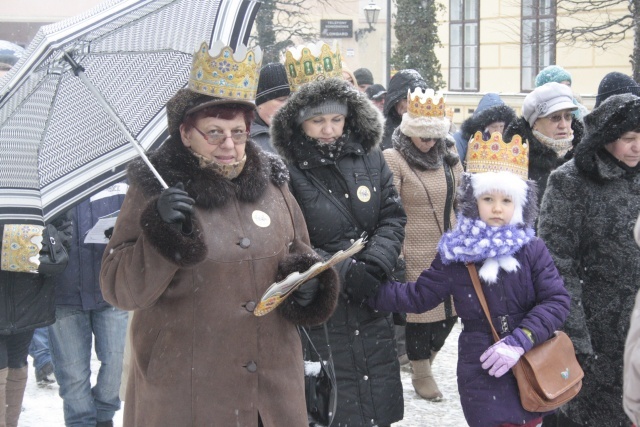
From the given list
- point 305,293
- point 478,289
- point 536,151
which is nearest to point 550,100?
point 536,151

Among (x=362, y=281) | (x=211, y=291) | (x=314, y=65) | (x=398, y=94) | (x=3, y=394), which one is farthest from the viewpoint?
(x=398, y=94)

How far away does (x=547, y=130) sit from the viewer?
6047 mm

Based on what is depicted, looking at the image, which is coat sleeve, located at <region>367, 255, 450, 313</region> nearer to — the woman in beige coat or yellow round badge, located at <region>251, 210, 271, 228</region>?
yellow round badge, located at <region>251, 210, 271, 228</region>

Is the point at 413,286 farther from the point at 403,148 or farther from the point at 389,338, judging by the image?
the point at 403,148

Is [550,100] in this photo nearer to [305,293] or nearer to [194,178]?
[305,293]

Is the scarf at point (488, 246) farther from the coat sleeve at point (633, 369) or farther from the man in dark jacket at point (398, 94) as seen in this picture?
the man in dark jacket at point (398, 94)

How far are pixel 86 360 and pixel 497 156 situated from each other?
2.73 m

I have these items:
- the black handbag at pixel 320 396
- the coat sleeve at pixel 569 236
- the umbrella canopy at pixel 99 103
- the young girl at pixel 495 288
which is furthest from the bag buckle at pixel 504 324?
the umbrella canopy at pixel 99 103

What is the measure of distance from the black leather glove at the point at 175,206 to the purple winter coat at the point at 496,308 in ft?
5.12

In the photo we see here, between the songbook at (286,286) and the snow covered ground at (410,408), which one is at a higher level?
the songbook at (286,286)

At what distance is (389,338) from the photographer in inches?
179

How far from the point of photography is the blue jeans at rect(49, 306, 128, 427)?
542cm

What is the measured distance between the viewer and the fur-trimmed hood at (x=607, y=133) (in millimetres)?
4398

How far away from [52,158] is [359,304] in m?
1.63
